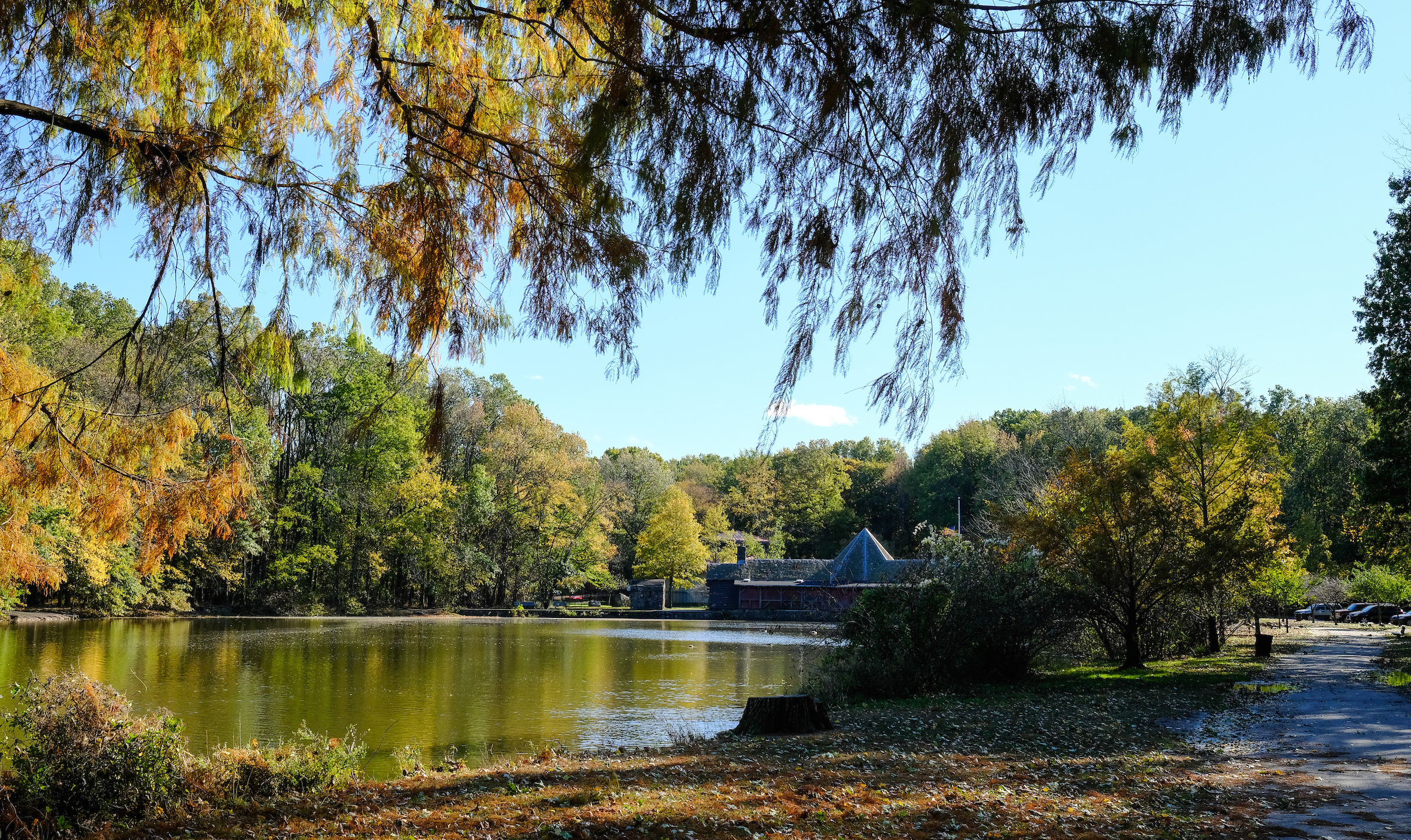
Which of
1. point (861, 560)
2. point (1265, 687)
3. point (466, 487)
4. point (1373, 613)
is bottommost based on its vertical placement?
point (1373, 613)

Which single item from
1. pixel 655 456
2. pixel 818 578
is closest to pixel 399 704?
pixel 818 578

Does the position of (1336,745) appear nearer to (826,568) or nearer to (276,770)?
(276,770)

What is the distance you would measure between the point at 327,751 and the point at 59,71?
232 inches

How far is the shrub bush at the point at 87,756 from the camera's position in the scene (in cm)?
653

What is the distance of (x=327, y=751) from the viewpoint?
8109mm

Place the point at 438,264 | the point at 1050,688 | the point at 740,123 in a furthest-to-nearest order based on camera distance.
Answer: the point at 1050,688
the point at 438,264
the point at 740,123

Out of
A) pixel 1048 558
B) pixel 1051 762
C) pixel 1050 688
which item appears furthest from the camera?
pixel 1048 558

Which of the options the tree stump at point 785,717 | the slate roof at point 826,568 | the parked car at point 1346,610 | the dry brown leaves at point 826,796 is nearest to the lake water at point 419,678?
the tree stump at point 785,717

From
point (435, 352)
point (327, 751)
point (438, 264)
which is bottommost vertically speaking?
point (327, 751)

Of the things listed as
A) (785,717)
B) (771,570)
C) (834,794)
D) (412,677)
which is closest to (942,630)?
(785,717)

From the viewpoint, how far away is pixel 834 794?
712 centimetres

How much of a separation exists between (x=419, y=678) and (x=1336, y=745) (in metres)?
16.6

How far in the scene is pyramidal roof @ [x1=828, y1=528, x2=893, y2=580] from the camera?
4734 cm

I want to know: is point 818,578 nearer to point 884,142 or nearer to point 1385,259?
point 1385,259
